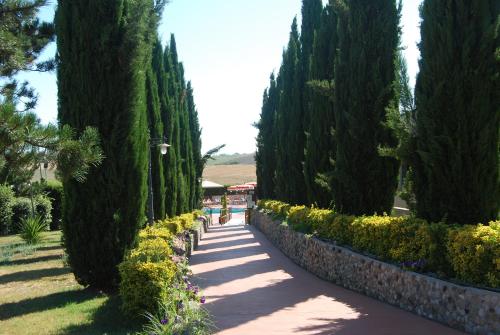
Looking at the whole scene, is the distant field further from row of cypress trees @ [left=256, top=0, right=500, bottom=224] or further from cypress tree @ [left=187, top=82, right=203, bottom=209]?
row of cypress trees @ [left=256, top=0, right=500, bottom=224]

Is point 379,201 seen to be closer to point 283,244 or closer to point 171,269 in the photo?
point 283,244

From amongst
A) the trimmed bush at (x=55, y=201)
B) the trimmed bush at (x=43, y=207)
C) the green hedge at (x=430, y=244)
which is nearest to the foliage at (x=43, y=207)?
the trimmed bush at (x=43, y=207)

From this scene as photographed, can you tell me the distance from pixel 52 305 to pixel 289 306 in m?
3.69

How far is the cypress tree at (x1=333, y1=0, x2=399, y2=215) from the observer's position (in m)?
12.2

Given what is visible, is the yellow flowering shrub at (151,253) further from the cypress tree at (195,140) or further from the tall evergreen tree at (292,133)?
the cypress tree at (195,140)

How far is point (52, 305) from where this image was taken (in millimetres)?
8039

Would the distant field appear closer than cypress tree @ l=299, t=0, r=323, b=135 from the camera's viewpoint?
No

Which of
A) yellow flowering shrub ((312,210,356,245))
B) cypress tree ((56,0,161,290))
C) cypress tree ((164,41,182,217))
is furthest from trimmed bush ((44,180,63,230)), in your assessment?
cypress tree ((56,0,161,290))

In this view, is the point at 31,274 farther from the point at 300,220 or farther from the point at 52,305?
the point at 300,220

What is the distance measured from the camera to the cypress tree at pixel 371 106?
12.2 meters

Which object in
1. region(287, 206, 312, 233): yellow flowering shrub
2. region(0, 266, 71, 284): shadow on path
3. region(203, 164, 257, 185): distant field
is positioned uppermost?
region(203, 164, 257, 185): distant field

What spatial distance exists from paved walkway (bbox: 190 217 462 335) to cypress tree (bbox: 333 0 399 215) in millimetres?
2395

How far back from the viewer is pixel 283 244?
56.0 feet

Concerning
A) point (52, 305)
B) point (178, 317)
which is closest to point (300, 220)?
point (52, 305)
